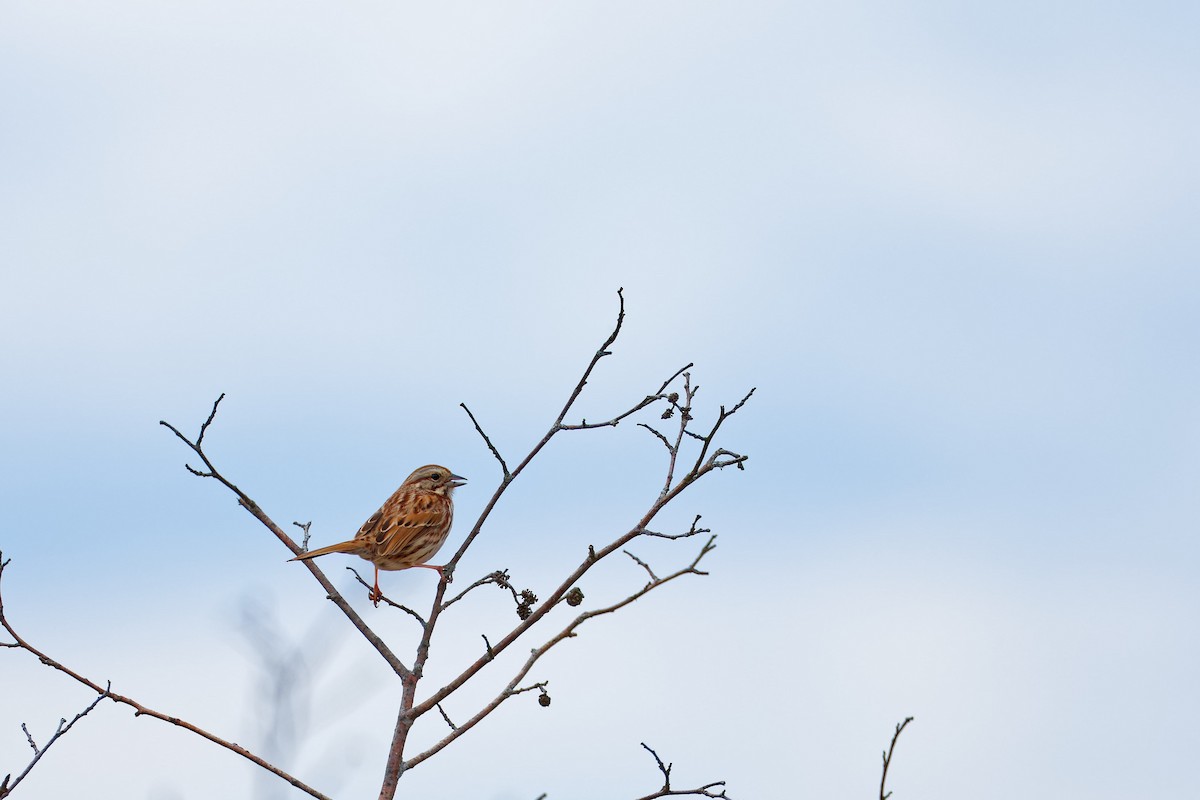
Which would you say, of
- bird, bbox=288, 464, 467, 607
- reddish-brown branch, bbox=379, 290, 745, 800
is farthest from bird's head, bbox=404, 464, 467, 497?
reddish-brown branch, bbox=379, 290, 745, 800

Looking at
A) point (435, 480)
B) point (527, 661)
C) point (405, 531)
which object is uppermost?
point (435, 480)

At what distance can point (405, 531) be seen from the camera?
1230 centimetres

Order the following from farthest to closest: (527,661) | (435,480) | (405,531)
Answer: (435,480) → (405,531) → (527,661)

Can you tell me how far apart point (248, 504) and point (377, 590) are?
5.24 feet

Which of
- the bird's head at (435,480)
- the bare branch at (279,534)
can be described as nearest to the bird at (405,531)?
the bird's head at (435,480)

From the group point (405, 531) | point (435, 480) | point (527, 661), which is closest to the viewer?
point (527, 661)

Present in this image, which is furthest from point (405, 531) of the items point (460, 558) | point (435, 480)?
point (460, 558)

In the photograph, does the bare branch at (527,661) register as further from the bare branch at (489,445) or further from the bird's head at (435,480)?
the bird's head at (435,480)

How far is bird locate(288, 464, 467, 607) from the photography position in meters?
12.2

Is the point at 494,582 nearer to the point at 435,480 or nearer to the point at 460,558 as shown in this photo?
the point at 460,558

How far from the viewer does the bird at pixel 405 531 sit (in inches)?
480

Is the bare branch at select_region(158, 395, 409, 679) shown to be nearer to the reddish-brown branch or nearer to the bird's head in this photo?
the reddish-brown branch

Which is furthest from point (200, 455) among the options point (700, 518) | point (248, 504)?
point (700, 518)

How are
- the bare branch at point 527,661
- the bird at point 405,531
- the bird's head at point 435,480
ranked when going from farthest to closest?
1. the bird's head at point 435,480
2. the bird at point 405,531
3. the bare branch at point 527,661
